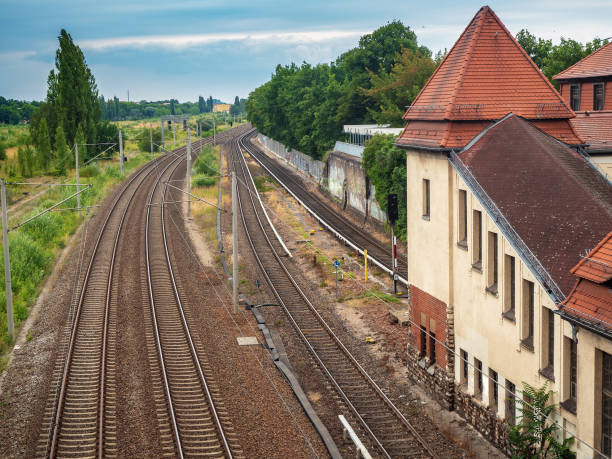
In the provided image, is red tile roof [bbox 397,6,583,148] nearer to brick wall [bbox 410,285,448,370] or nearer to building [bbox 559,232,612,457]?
brick wall [bbox 410,285,448,370]

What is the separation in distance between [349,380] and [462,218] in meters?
6.73

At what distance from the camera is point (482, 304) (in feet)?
67.5

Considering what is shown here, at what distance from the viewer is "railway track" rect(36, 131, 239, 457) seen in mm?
19547

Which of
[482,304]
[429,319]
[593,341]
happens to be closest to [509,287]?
[482,304]

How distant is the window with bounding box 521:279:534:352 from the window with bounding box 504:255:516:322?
0.64 metres

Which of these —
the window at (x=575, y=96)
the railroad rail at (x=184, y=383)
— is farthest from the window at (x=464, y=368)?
the window at (x=575, y=96)

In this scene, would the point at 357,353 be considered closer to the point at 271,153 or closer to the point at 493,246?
the point at 493,246

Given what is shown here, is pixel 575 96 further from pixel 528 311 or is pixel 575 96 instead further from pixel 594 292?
pixel 594 292

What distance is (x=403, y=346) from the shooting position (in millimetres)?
28047

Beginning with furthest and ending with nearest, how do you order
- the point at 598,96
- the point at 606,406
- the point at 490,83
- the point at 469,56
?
the point at 598,96 < the point at 469,56 < the point at 490,83 < the point at 606,406

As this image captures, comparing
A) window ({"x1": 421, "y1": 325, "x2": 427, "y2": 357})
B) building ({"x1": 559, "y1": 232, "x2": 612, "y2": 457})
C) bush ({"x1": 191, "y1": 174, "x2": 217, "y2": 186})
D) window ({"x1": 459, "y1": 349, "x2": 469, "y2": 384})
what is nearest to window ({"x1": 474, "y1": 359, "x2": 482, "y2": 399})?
window ({"x1": 459, "y1": 349, "x2": 469, "y2": 384})

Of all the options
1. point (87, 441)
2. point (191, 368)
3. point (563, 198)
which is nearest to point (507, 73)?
point (563, 198)

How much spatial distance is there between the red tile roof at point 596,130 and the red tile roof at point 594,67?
7512mm

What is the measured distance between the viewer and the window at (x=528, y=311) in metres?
18.2
